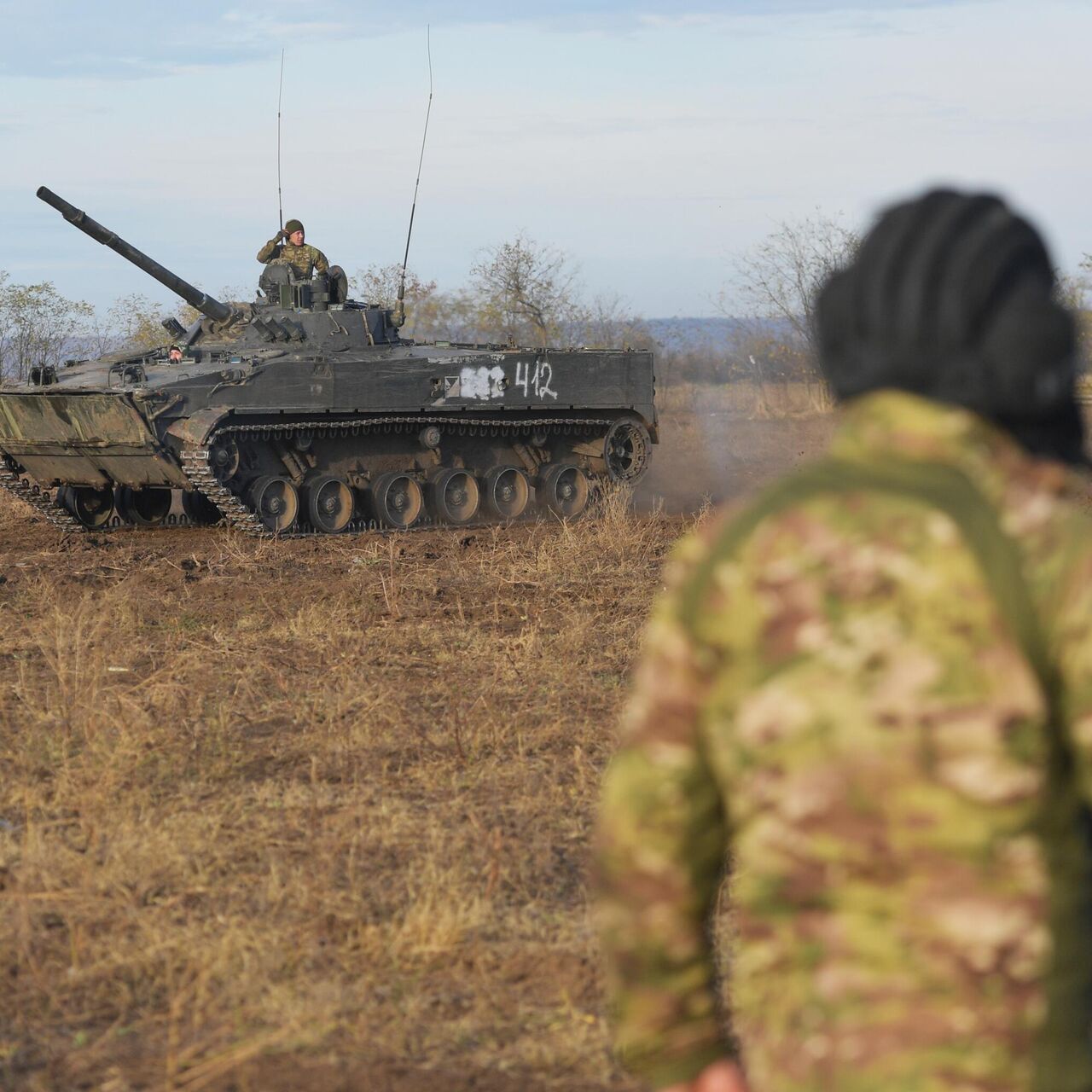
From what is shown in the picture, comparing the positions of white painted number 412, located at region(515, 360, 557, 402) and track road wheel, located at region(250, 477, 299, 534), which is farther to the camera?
white painted number 412, located at region(515, 360, 557, 402)

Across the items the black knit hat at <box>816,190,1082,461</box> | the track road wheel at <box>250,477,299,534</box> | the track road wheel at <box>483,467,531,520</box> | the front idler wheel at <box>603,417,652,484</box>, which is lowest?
the black knit hat at <box>816,190,1082,461</box>

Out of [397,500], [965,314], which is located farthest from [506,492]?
[965,314]

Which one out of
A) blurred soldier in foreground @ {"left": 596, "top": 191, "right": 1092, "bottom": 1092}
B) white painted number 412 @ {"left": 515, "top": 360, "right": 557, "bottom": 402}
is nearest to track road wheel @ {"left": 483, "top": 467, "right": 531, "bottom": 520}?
white painted number 412 @ {"left": 515, "top": 360, "right": 557, "bottom": 402}

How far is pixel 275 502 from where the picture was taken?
1489 cm

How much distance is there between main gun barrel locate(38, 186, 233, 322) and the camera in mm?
15703

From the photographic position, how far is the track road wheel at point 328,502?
49.9ft

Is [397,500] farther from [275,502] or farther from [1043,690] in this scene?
[1043,690]

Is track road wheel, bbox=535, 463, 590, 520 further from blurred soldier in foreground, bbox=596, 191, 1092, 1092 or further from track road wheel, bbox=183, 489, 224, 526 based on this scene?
blurred soldier in foreground, bbox=596, 191, 1092, 1092

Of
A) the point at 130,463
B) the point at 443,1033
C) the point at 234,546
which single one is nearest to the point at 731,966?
the point at 443,1033

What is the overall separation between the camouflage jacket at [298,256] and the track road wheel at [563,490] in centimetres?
319

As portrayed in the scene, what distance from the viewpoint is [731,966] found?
449cm

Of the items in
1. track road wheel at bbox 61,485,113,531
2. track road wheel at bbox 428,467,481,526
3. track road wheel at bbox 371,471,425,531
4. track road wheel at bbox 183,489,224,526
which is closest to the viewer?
track road wheel at bbox 371,471,425,531

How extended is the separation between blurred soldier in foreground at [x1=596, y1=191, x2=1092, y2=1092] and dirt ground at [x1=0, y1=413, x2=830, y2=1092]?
7.17 ft

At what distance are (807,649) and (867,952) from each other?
318mm
